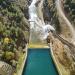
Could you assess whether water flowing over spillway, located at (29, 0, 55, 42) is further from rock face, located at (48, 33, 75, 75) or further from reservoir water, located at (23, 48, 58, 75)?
reservoir water, located at (23, 48, 58, 75)

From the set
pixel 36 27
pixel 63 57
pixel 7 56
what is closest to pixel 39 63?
pixel 63 57

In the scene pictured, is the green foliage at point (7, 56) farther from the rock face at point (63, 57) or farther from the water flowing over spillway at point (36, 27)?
the water flowing over spillway at point (36, 27)

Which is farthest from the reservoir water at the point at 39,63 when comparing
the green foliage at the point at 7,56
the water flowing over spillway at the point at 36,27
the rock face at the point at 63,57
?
the water flowing over spillway at the point at 36,27

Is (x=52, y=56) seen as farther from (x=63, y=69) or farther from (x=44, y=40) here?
(x=44, y=40)

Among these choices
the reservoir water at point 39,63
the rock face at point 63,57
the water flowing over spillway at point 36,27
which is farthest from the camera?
the water flowing over spillway at point 36,27

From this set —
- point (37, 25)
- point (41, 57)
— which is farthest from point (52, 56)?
point (37, 25)

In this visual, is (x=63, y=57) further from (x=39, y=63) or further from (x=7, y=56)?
(x=7, y=56)

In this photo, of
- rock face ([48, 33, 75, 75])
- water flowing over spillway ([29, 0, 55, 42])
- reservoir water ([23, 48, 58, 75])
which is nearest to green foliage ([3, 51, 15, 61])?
reservoir water ([23, 48, 58, 75])
